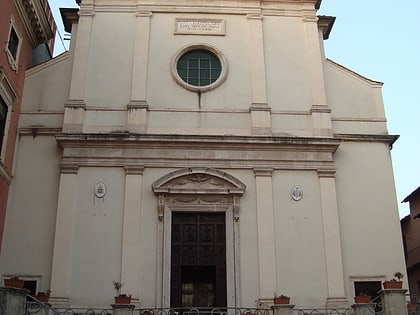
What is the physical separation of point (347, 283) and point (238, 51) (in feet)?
27.1

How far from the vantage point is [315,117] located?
18.1 meters

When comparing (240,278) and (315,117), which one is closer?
(240,278)

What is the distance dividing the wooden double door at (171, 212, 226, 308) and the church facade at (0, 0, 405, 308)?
0.14ft

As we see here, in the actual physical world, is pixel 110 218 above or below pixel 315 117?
below

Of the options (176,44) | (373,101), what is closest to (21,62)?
(176,44)

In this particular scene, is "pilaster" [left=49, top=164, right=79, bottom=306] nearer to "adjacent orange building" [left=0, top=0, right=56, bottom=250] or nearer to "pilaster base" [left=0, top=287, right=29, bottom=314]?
"adjacent orange building" [left=0, top=0, right=56, bottom=250]

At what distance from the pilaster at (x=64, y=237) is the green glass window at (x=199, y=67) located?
15.7 ft

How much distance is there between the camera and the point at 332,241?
1658 centimetres

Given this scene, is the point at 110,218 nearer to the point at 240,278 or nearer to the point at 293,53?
the point at 240,278

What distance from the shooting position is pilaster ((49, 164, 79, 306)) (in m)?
15.6

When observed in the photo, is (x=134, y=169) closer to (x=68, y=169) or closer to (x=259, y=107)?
(x=68, y=169)

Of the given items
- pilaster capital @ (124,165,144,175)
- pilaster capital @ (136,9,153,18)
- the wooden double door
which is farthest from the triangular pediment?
pilaster capital @ (136,9,153,18)

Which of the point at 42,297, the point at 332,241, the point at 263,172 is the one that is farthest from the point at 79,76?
the point at 332,241

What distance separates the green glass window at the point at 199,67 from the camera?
1872 cm
